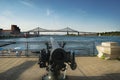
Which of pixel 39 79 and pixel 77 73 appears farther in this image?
pixel 77 73

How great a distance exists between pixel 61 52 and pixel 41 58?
897 mm

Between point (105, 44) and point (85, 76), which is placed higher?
point (105, 44)

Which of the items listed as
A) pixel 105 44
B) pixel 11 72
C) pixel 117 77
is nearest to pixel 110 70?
pixel 117 77

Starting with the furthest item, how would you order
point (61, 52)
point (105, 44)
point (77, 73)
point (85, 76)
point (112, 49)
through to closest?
point (105, 44), point (112, 49), point (77, 73), point (85, 76), point (61, 52)

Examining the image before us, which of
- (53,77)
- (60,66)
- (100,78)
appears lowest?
(100,78)

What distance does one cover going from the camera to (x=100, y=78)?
6.86 m

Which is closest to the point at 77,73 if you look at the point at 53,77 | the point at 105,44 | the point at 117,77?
the point at 117,77

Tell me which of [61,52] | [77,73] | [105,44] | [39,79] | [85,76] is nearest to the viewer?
[61,52]

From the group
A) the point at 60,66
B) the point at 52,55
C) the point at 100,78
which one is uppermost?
the point at 52,55

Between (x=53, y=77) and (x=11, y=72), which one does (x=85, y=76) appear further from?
(x=11, y=72)

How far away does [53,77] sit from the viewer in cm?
529

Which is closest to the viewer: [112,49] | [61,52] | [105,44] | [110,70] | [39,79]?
[61,52]

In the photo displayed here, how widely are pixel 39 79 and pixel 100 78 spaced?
241 cm

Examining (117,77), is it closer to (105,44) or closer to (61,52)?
(61,52)
